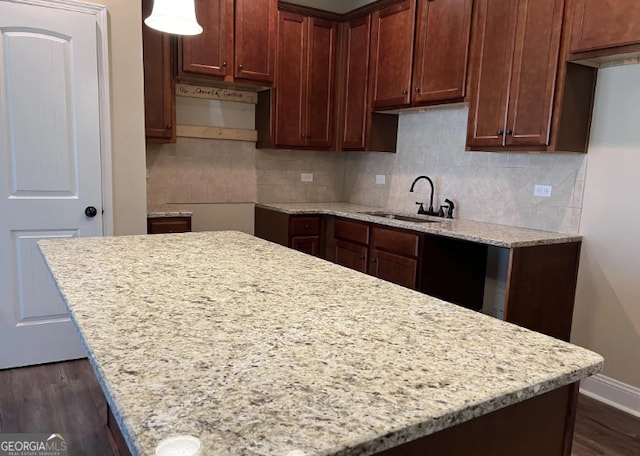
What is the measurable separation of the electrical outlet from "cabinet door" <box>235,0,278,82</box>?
2.26 metres

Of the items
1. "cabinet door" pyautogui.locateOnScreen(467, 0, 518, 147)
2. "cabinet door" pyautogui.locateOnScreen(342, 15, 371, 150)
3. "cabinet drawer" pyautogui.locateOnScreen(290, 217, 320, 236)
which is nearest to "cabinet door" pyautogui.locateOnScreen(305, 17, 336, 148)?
"cabinet door" pyautogui.locateOnScreen(342, 15, 371, 150)

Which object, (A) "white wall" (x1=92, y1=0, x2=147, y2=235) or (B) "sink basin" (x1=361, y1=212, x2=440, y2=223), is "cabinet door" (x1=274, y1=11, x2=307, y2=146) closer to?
(B) "sink basin" (x1=361, y1=212, x2=440, y2=223)

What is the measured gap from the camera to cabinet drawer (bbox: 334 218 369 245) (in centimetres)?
361

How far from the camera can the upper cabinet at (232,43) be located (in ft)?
11.5

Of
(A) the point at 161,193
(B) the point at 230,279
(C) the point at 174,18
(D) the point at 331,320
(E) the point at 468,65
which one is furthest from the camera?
(A) the point at 161,193

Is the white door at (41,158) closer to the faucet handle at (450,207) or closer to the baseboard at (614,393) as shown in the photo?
the faucet handle at (450,207)

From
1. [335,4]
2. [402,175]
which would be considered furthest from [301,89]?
[402,175]

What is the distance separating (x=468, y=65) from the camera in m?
3.12

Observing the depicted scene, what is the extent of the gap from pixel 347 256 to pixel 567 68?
2.02 meters

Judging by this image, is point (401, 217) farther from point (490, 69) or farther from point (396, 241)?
point (490, 69)

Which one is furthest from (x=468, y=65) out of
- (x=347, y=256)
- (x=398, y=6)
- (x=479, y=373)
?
(x=479, y=373)

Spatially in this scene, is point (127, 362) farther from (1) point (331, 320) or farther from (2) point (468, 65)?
(2) point (468, 65)

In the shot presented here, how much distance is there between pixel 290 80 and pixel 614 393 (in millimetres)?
3267

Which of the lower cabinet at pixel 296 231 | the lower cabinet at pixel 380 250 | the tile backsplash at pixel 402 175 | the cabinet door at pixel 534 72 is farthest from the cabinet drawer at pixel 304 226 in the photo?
the cabinet door at pixel 534 72
